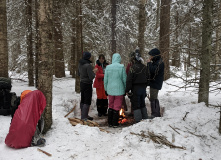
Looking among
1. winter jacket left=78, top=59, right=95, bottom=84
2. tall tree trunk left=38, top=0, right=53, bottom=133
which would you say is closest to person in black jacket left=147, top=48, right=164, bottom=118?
winter jacket left=78, top=59, right=95, bottom=84

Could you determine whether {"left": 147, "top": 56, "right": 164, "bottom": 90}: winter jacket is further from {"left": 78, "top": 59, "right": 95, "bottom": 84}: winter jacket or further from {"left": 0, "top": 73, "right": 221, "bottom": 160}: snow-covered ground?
{"left": 78, "top": 59, "right": 95, "bottom": 84}: winter jacket

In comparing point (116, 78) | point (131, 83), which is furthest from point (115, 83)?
point (131, 83)

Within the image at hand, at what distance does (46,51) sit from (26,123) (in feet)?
5.68

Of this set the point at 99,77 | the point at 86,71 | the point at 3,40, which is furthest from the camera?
the point at 99,77

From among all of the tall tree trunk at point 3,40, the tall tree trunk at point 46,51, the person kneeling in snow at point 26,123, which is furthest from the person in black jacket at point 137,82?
the tall tree trunk at point 3,40

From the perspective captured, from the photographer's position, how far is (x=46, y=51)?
13.9 feet

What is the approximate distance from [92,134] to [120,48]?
11235 millimetres

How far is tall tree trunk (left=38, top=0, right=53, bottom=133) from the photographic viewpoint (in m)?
4.14

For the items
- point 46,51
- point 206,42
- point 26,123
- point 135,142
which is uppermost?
point 206,42

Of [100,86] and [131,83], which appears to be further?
[100,86]

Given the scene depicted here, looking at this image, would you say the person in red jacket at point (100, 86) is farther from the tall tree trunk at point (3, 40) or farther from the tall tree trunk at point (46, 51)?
the tall tree trunk at point (3, 40)

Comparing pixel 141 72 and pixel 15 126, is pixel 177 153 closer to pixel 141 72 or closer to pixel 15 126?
pixel 141 72

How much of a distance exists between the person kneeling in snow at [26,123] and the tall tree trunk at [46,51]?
2.14 feet

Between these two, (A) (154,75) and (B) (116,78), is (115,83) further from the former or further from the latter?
(A) (154,75)
